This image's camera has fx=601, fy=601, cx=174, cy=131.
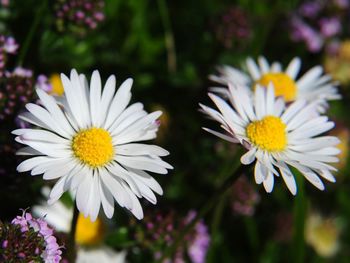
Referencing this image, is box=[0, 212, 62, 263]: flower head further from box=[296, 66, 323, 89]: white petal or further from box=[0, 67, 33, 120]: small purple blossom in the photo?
box=[296, 66, 323, 89]: white petal

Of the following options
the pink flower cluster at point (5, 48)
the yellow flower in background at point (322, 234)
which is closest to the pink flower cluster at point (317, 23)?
the yellow flower in background at point (322, 234)

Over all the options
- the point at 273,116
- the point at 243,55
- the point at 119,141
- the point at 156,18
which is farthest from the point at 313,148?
the point at 156,18

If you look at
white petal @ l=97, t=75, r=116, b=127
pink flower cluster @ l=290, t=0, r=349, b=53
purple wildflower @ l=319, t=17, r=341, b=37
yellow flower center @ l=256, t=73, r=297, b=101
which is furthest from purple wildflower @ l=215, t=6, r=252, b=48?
white petal @ l=97, t=75, r=116, b=127

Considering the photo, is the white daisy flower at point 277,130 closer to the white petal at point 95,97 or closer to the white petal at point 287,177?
the white petal at point 287,177

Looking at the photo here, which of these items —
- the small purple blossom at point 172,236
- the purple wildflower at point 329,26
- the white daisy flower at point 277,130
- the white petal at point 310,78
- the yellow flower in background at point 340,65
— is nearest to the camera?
the white daisy flower at point 277,130

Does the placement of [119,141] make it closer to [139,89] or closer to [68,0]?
[68,0]

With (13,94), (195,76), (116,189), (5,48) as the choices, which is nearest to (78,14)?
(5,48)
